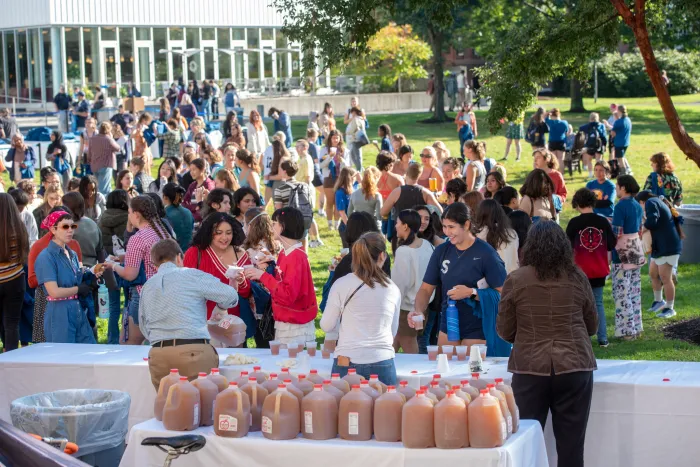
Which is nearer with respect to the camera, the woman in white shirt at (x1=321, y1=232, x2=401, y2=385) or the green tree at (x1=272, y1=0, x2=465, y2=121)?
the woman in white shirt at (x1=321, y1=232, x2=401, y2=385)

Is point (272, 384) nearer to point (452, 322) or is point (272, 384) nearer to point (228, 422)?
point (228, 422)

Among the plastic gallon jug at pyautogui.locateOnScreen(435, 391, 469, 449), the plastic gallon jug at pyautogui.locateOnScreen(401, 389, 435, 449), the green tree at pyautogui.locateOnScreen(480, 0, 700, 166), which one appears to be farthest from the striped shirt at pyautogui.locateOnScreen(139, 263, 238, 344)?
the green tree at pyautogui.locateOnScreen(480, 0, 700, 166)

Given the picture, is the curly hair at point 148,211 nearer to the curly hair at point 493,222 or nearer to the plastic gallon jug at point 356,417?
the curly hair at point 493,222

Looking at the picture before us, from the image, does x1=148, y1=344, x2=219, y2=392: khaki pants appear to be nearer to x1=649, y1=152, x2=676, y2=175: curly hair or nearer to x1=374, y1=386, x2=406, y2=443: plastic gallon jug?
x1=374, y1=386, x2=406, y2=443: plastic gallon jug

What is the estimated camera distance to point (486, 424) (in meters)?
5.61

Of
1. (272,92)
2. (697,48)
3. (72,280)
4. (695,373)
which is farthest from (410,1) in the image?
(272,92)

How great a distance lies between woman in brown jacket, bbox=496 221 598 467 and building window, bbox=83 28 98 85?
129ft

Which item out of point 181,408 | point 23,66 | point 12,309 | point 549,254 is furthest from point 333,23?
point 23,66

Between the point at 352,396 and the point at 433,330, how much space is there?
327 centimetres

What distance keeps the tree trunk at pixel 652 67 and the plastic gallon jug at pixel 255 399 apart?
530 centimetres

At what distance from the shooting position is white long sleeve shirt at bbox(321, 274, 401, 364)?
6.64 m

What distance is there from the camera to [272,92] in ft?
142

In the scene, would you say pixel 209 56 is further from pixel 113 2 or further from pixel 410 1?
pixel 410 1

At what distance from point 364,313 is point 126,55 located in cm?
3969
